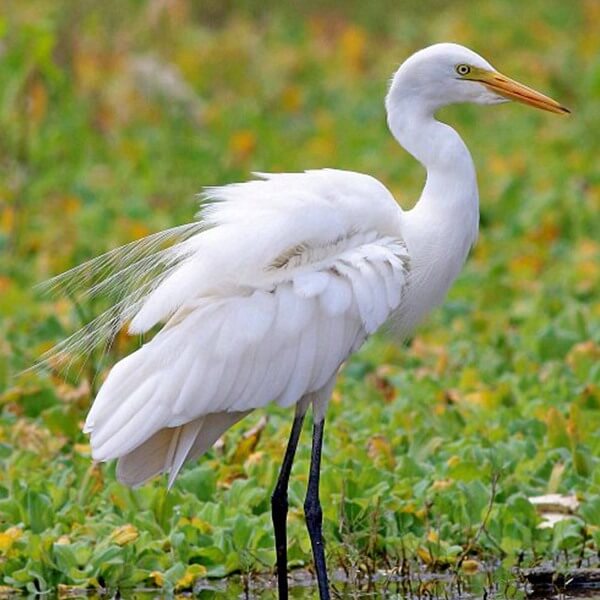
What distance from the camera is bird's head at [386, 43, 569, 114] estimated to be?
475 cm

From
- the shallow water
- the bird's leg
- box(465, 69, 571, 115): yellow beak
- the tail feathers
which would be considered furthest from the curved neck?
the shallow water

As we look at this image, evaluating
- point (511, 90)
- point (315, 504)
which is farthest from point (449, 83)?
point (315, 504)

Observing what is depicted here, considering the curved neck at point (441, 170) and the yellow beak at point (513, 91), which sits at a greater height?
the yellow beak at point (513, 91)

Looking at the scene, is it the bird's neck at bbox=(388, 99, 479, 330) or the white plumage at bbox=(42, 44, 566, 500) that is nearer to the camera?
the white plumage at bbox=(42, 44, 566, 500)

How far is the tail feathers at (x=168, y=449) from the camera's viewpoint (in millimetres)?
4520

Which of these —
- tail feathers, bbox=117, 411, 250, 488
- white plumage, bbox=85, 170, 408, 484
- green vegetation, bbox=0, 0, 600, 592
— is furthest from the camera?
green vegetation, bbox=0, 0, 600, 592

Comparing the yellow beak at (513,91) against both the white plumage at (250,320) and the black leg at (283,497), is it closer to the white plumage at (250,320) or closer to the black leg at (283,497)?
the white plumage at (250,320)

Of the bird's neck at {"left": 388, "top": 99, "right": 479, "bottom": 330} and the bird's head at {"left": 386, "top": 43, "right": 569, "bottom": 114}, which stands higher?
the bird's head at {"left": 386, "top": 43, "right": 569, "bottom": 114}

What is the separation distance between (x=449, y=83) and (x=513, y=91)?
0.21 metres

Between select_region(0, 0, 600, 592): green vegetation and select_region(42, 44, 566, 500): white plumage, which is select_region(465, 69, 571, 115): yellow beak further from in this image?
select_region(0, 0, 600, 592): green vegetation

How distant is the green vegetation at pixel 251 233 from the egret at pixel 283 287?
47 cm

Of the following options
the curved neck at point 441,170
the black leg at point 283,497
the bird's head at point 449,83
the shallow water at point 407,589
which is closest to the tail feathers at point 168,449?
the black leg at point 283,497

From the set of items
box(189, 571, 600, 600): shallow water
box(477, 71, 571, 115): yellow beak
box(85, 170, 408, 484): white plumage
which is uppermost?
box(477, 71, 571, 115): yellow beak

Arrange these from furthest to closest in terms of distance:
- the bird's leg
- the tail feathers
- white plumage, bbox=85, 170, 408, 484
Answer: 1. the bird's leg
2. the tail feathers
3. white plumage, bbox=85, 170, 408, 484
